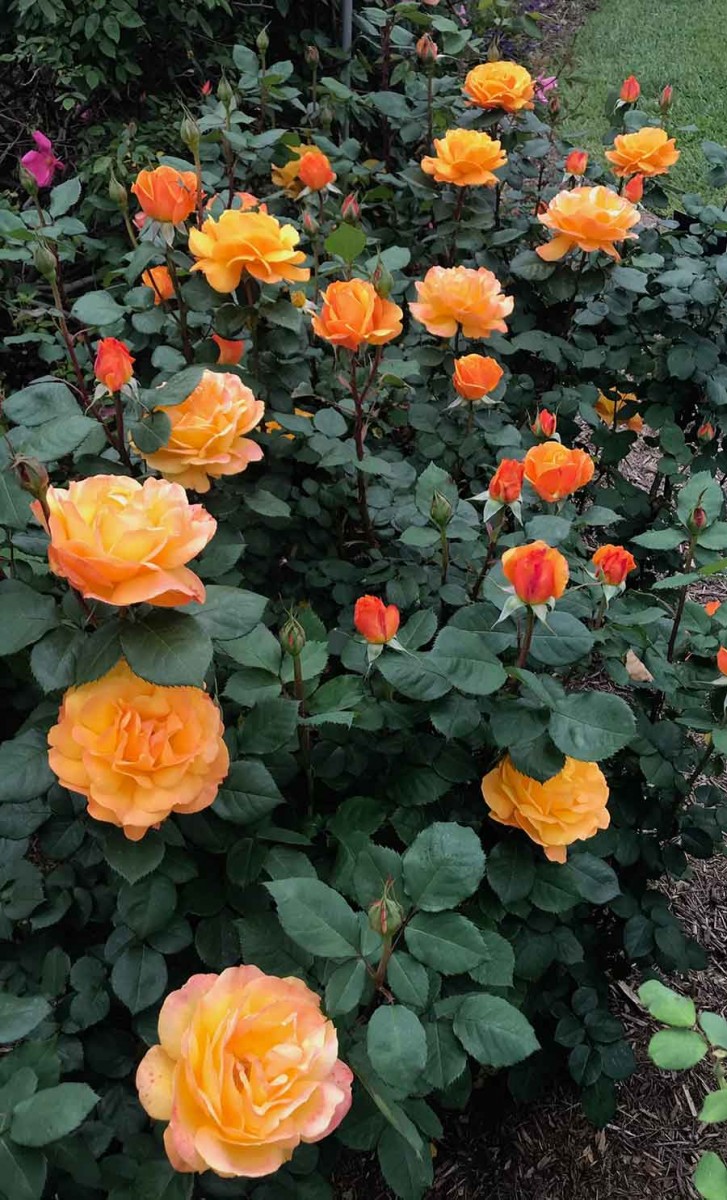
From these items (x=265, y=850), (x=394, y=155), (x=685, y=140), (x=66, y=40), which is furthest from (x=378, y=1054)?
(x=685, y=140)

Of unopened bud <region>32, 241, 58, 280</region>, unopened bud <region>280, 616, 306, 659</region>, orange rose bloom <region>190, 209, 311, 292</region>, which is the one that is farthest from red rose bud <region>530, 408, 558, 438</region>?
unopened bud <region>32, 241, 58, 280</region>

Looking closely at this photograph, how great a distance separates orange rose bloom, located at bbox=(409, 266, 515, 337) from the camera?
5.08ft

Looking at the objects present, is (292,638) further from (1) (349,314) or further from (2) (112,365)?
(1) (349,314)

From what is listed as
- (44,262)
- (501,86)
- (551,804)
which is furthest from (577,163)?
(551,804)

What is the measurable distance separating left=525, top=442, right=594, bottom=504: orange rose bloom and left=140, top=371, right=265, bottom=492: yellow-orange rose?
404mm

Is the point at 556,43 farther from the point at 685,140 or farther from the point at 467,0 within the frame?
the point at 467,0

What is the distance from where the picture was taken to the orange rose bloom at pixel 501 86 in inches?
81.0

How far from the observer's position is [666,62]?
698cm

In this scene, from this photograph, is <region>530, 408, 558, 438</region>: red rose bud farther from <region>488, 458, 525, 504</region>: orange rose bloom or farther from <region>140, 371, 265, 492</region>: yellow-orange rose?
<region>140, 371, 265, 492</region>: yellow-orange rose

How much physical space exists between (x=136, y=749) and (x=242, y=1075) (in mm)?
305

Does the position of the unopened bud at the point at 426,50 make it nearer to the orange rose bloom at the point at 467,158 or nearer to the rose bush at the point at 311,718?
the rose bush at the point at 311,718

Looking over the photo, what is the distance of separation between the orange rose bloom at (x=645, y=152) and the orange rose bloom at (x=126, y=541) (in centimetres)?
168

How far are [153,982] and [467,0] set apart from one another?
12.5ft

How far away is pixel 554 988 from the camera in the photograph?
1.61m
